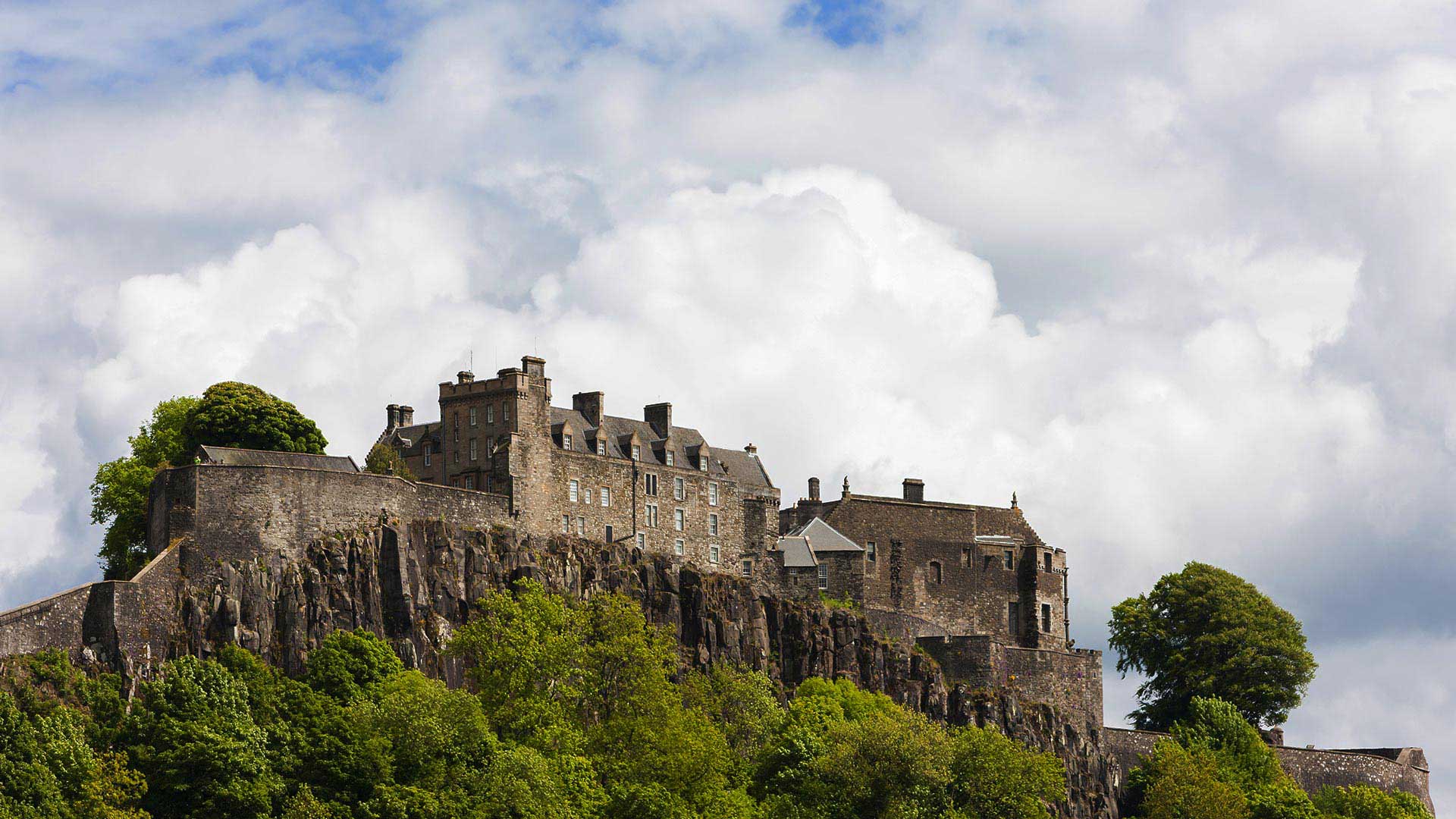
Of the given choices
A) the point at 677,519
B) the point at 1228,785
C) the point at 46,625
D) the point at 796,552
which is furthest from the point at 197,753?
the point at 1228,785

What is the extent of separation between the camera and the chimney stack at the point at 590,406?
103812 mm

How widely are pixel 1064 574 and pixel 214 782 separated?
53740 millimetres

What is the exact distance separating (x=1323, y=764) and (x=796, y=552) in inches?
1038

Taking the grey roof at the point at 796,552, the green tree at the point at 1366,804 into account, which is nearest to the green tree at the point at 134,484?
the grey roof at the point at 796,552

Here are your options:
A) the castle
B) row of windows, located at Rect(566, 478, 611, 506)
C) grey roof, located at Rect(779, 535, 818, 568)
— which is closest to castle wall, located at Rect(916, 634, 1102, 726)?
the castle

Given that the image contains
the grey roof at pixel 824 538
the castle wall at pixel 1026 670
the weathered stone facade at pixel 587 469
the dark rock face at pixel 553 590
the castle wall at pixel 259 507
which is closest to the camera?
the dark rock face at pixel 553 590

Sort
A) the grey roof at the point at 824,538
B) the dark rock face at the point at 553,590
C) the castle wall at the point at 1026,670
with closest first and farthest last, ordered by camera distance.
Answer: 1. the dark rock face at the point at 553,590
2. the castle wall at the point at 1026,670
3. the grey roof at the point at 824,538

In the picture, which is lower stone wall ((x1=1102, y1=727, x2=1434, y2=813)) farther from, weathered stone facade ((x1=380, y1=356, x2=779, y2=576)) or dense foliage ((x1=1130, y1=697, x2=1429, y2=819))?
weathered stone facade ((x1=380, y1=356, x2=779, y2=576))

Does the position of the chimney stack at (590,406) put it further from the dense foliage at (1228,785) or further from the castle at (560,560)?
the dense foliage at (1228,785)

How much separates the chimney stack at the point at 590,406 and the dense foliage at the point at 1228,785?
2855 centimetres

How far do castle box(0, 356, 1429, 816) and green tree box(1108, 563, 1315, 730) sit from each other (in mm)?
3918

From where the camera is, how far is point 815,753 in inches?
3499

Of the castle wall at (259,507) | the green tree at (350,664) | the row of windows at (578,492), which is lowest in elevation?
the green tree at (350,664)

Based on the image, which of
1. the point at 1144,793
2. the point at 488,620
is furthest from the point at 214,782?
the point at 1144,793
